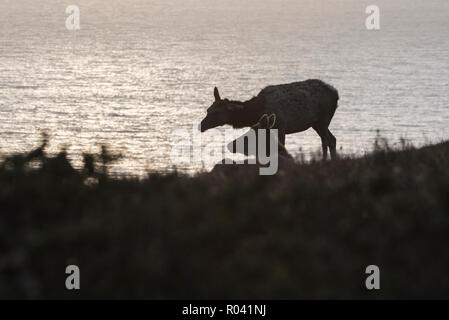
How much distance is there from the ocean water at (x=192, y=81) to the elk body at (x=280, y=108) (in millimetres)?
29715

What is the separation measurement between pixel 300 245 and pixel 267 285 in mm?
648

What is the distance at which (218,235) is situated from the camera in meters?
7.40

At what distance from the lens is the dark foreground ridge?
6.81 m

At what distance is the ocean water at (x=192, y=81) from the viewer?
280 ft

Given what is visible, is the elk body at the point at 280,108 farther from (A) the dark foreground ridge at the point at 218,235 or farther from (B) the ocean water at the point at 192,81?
(B) the ocean water at the point at 192,81

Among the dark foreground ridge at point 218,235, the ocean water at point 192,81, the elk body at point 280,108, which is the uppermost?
the ocean water at point 192,81

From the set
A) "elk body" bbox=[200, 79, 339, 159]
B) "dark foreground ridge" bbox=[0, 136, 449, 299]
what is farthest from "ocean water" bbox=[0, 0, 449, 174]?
"dark foreground ridge" bbox=[0, 136, 449, 299]

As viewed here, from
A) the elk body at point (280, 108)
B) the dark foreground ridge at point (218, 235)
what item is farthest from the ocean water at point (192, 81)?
the dark foreground ridge at point (218, 235)

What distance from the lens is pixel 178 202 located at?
800 cm

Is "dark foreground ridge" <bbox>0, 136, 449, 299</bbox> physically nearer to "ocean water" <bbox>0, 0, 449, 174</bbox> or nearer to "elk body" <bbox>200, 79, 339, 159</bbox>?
"elk body" <bbox>200, 79, 339, 159</bbox>

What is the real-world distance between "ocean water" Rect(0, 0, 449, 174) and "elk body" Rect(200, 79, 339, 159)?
2971 cm

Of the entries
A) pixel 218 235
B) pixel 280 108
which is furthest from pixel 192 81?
pixel 218 235

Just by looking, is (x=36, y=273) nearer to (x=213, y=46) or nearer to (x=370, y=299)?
(x=370, y=299)

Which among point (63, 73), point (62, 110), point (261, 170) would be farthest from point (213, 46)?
point (261, 170)
